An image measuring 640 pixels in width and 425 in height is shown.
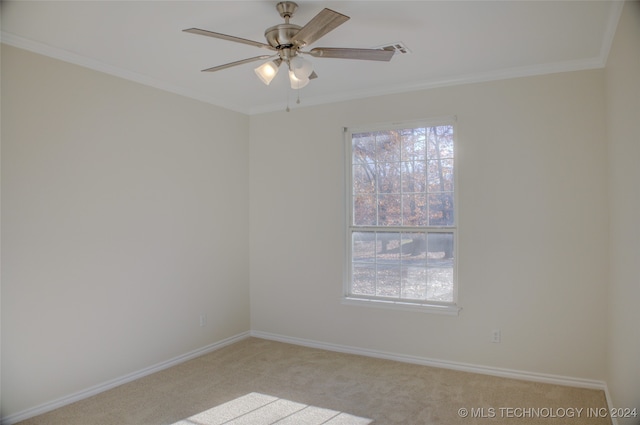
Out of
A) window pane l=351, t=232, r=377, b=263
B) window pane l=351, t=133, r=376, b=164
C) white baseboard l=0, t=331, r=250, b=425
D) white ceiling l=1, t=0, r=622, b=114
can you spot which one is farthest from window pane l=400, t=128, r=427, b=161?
white baseboard l=0, t=331, r=250, b=425

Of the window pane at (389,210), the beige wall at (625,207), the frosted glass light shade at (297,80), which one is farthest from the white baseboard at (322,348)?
the frosted glass light shade at (297,80)

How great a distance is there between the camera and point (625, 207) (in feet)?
8.14

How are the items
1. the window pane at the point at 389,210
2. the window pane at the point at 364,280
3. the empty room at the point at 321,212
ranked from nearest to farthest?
the empty room at the point at 321,212 → the window pane at the point at 389,210 → the window pane at the point at 364,280

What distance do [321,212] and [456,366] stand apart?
1.97 meters

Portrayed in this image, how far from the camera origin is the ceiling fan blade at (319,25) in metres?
2.02

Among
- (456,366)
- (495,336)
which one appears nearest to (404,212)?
(495,336)

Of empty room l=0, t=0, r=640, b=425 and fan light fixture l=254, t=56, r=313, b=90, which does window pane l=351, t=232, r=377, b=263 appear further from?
fan light fixture l=254, t=56, r=313, b=90

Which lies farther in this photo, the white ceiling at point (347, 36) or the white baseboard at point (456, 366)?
the white baseboard at point (456, 366)

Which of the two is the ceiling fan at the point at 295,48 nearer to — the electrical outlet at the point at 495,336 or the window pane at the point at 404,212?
the window pane at the point at 404,212

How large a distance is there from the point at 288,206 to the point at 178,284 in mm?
1415

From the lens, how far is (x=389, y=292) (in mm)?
4141

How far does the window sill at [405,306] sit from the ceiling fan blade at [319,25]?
103 inches

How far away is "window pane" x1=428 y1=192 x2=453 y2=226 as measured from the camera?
3.88 meters

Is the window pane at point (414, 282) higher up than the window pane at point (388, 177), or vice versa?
the window pane at point (388, 177)
